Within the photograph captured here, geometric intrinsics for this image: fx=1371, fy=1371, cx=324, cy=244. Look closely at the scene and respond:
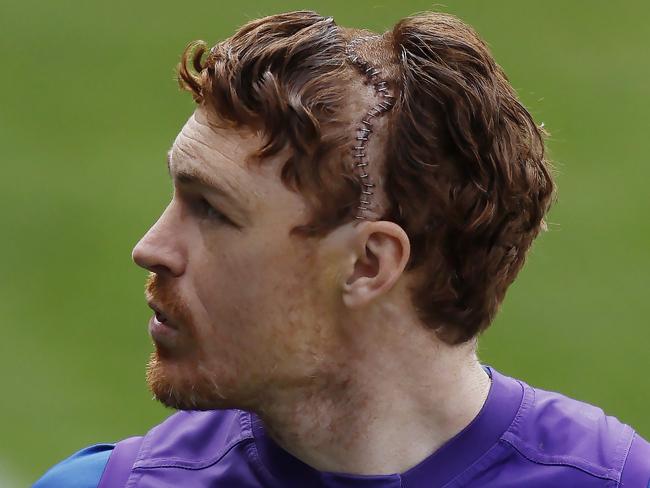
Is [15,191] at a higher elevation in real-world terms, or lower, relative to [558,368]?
higher

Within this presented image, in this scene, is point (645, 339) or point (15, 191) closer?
point (645, 339)

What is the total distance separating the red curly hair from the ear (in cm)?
4

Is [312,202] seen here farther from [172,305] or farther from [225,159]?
[172,305]

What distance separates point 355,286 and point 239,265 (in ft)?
0.76

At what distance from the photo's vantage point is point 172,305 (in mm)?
2721

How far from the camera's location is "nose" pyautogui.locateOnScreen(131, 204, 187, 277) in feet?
8.84

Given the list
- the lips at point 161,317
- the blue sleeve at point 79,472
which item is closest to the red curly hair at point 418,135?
the lips at point 161,317

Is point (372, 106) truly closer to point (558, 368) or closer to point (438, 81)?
point (438, 81)

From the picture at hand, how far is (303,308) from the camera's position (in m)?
2.69

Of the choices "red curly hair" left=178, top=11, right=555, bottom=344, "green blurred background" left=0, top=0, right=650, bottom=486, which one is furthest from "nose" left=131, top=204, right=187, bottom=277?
"green blurred background" left=0, top=0, right=650, bottom=486

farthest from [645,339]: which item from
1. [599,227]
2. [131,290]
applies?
[131,290]

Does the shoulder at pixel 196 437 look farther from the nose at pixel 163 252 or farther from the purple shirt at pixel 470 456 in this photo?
the nose at pixel 163 252

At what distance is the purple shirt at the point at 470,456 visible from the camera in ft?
9.07

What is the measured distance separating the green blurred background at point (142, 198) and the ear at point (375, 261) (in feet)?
8.98
